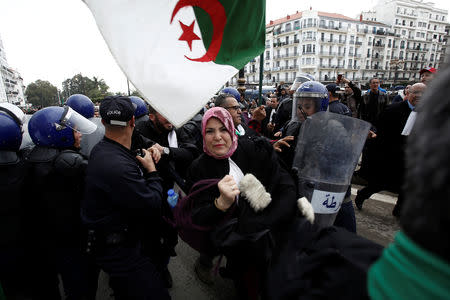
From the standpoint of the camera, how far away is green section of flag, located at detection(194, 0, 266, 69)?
2.01m

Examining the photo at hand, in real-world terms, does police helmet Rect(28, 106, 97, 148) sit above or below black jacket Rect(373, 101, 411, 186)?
above

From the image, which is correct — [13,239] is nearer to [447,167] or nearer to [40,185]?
[40,185]

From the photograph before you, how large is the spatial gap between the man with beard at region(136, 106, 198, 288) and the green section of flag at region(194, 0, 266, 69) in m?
1.12

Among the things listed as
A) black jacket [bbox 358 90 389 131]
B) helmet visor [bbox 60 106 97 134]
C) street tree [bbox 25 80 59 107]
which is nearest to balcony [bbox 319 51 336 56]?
black jacket [bbox 358 90 389 131]

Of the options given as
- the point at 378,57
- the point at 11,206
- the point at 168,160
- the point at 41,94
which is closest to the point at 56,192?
the point at 11,206

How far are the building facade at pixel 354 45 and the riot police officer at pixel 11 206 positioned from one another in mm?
62604

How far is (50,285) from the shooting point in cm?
215

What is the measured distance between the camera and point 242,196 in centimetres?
134

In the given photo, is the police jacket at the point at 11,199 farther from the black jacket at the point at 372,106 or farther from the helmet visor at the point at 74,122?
the black jacket at the point at 372,106

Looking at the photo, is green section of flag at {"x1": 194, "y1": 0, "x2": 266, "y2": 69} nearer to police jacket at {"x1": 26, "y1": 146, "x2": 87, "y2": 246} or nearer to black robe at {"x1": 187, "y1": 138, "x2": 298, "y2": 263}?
black robe at {"x1": 187, "y1": 138, "x2": 298, "y2": 263}

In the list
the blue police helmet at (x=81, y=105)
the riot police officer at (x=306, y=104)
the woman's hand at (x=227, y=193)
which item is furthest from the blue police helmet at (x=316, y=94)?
the blue police helmet at (x=81, y=105)

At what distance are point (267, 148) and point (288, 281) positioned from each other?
115 centimetres

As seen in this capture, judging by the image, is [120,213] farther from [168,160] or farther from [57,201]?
[168,160]

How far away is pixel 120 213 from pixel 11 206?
892mm
